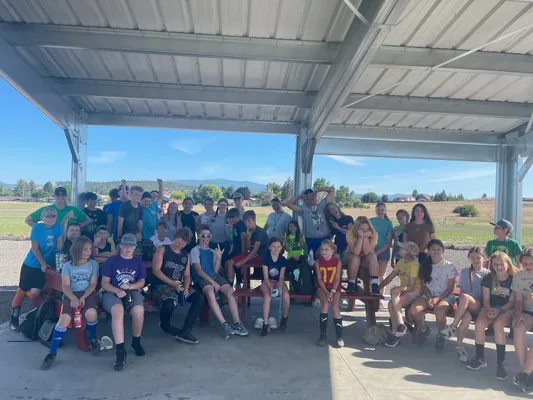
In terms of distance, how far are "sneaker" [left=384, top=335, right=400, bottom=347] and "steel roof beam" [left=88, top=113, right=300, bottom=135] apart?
4.55 metres

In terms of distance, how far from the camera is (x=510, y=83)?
5.89m

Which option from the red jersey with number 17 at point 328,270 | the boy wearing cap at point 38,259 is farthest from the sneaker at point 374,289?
the boy wearing cap at point 38,259

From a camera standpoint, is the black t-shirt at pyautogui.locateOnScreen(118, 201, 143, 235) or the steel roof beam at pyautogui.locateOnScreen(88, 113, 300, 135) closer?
the black t-shirt at pyautogui.locateOnScreen(118, 201, 143, 235)

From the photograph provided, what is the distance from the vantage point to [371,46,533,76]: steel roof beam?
191 inches

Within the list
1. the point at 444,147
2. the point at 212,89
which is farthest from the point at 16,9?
the point at 444,147

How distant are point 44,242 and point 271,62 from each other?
152 inches

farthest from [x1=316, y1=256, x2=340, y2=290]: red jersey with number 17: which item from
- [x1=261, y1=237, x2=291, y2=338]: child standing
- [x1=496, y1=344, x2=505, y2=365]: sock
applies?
[x1=496, y1=344, x2=505, y2=365]: sock

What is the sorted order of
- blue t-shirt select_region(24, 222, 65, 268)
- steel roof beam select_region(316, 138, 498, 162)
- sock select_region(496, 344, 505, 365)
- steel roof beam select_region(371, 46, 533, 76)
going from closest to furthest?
sock select_region(496, 344, 505, 365) < blue t-shirt select_region(24, 222, 65, 268) < steel roof beam select_region(371, 46, 533, 76) < steel roof beam select_region(316, 138, 498, 162)

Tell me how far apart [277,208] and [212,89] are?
2.28 meters

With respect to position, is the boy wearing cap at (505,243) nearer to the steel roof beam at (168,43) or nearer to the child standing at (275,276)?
the child standing at (275,276)

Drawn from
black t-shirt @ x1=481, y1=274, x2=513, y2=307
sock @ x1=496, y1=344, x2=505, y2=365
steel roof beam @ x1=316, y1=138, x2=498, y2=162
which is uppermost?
steel roof beam @ x1=316, y1=138, x2=498, y2=162

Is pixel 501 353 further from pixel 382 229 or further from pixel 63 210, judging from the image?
pixel 63 210

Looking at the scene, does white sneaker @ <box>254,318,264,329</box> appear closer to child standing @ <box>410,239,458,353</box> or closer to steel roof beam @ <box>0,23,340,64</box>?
child standing @ <box>410,239,458,353</box>

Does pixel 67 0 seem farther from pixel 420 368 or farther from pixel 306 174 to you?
pixel 420 368
